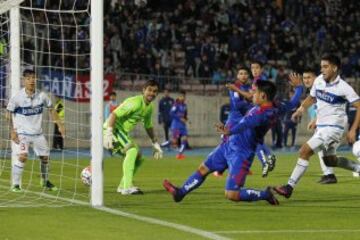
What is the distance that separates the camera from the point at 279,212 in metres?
12.9

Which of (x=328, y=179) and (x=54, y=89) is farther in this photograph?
(x=54, y=89)

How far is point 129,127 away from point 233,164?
10.6ft

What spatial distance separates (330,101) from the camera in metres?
16.0

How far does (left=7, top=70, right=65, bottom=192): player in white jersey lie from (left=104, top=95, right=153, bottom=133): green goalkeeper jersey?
148cm

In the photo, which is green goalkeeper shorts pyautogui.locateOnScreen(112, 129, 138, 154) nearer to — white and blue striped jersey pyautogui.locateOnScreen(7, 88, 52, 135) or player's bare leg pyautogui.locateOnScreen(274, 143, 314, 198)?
white and blue striped jersey pyautogui.locateOnScreen(7, 88, 52, 135)

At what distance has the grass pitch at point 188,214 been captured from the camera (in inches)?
418

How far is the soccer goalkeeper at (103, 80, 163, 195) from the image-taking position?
51.1 ft

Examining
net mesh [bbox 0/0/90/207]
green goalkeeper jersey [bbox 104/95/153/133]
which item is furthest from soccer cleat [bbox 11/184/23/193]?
green goalkeeper jersey [bbox 104/95/153/133]

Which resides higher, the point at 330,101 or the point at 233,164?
the point at 330,101

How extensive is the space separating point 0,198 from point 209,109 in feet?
66.4

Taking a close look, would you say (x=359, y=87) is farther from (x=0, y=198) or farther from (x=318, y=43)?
(x=0, y=198)

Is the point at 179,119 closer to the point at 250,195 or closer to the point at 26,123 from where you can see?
the point at 26,123

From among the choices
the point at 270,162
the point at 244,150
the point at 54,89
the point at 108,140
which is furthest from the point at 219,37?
the point at 244,150

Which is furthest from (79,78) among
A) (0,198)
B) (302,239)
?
(302,239)
